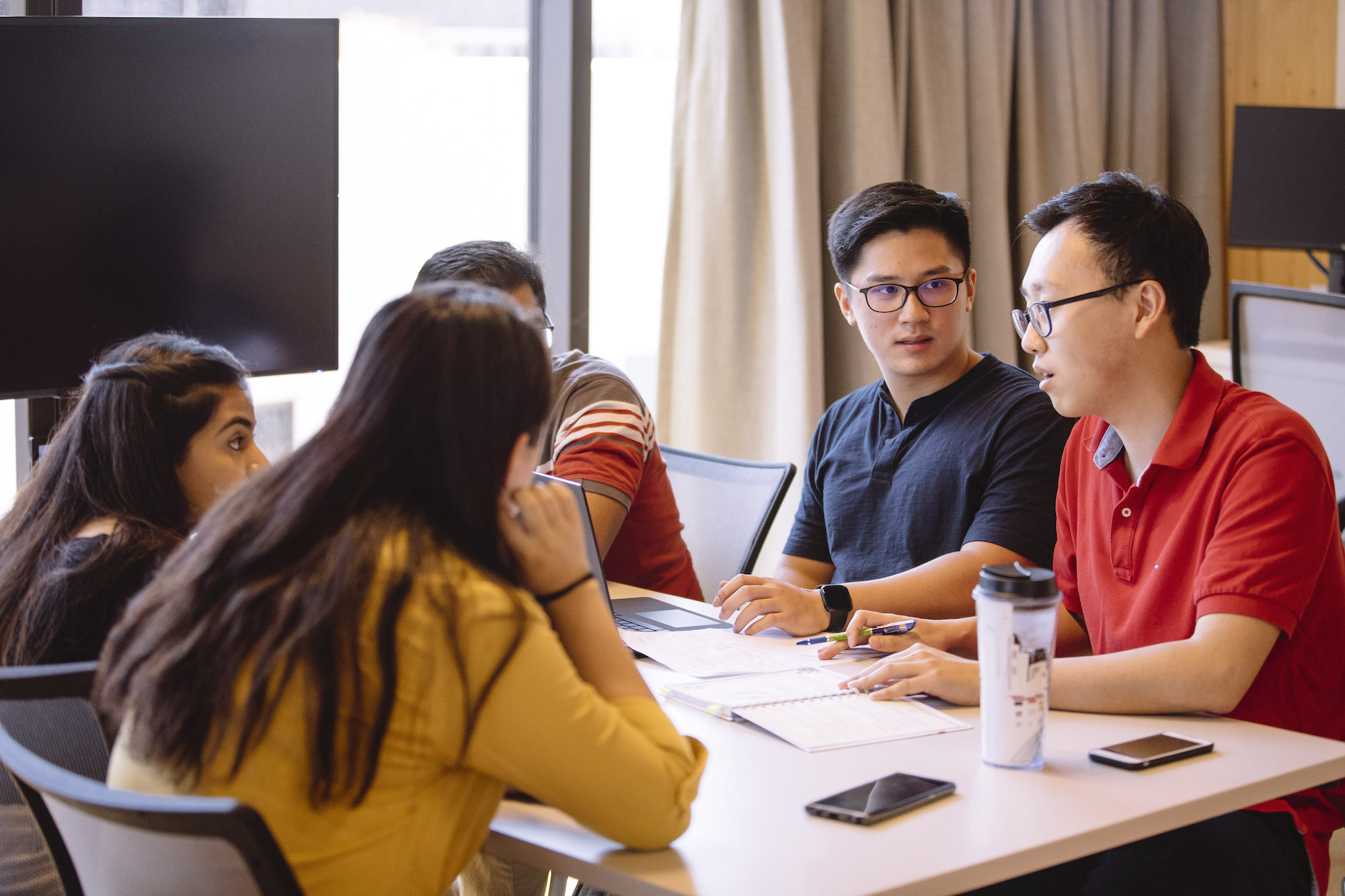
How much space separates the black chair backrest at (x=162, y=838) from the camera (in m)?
0.82

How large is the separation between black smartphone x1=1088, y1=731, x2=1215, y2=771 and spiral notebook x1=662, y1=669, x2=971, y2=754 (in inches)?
6.4

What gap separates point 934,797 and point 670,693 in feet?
1.41

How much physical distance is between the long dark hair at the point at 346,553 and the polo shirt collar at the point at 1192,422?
2.93 feet

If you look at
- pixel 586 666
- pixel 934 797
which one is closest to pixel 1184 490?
pixel 934 797

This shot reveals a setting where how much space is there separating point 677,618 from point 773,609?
0.20 metres

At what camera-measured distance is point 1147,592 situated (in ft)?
5.07

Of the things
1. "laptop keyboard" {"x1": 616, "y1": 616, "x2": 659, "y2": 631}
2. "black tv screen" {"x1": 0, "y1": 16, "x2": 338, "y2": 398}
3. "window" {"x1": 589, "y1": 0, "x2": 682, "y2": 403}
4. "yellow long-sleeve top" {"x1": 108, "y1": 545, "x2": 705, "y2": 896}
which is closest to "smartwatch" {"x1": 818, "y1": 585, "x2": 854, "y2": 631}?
"laptop keyboard" {"x1": 616, "y1": 616, "x2": 659, "y2": 631}

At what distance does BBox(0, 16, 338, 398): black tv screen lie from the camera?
185cm

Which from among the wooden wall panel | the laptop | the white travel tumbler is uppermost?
the wooden wall panel

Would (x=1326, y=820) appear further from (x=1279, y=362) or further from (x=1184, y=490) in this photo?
(x=1279, y=362)

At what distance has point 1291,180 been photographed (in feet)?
11.7

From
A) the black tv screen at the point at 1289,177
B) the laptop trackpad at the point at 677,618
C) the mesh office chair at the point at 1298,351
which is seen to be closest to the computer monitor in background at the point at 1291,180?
the black tv screen at the point at 1289,177

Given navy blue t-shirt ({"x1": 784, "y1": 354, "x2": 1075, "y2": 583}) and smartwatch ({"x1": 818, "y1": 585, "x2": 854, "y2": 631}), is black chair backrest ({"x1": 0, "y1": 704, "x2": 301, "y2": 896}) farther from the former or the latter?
navy blue t-shirt ({"x1": 784, "y1": 354, "x2": 1075, "y2": 583})

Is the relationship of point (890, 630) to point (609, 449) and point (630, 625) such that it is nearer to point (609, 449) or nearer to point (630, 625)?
point (630, 625)
